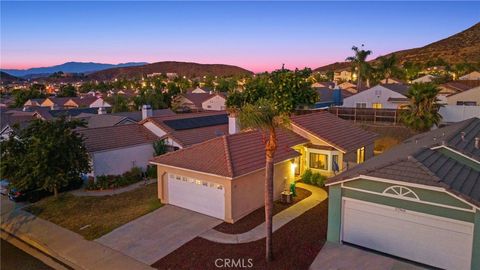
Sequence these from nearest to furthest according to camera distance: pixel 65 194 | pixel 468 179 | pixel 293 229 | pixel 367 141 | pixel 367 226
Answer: pixel 468 179 → pixel 367 226 → pixel 293 229 → pixel 65 194 → pixel 367 141

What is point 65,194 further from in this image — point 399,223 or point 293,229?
point 399,223

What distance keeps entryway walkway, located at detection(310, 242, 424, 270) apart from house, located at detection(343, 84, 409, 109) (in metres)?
30.8

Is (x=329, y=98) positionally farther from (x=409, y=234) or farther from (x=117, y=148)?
(x=409, y=234)

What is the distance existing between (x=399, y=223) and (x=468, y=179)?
2.96m

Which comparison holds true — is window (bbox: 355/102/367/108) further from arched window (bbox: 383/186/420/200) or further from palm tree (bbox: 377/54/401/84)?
arched window (bbox: 383/186/420/200)

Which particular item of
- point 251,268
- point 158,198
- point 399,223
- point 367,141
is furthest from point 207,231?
point 367,141

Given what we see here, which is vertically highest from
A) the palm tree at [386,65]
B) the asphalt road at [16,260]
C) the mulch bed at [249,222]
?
the palm tree at [386,65]

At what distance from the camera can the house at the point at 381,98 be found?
40.5 meters

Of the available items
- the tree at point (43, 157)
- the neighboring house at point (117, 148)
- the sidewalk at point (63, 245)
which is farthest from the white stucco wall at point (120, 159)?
the sidewalk at point (63, 245)

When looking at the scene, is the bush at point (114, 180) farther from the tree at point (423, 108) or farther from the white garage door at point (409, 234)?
the tree at point (423, 108)

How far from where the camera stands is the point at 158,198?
67.3 ft

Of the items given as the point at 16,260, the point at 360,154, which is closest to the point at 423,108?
the point at 360,154

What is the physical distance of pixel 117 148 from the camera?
25.1m

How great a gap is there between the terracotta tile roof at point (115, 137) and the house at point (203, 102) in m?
35.4
